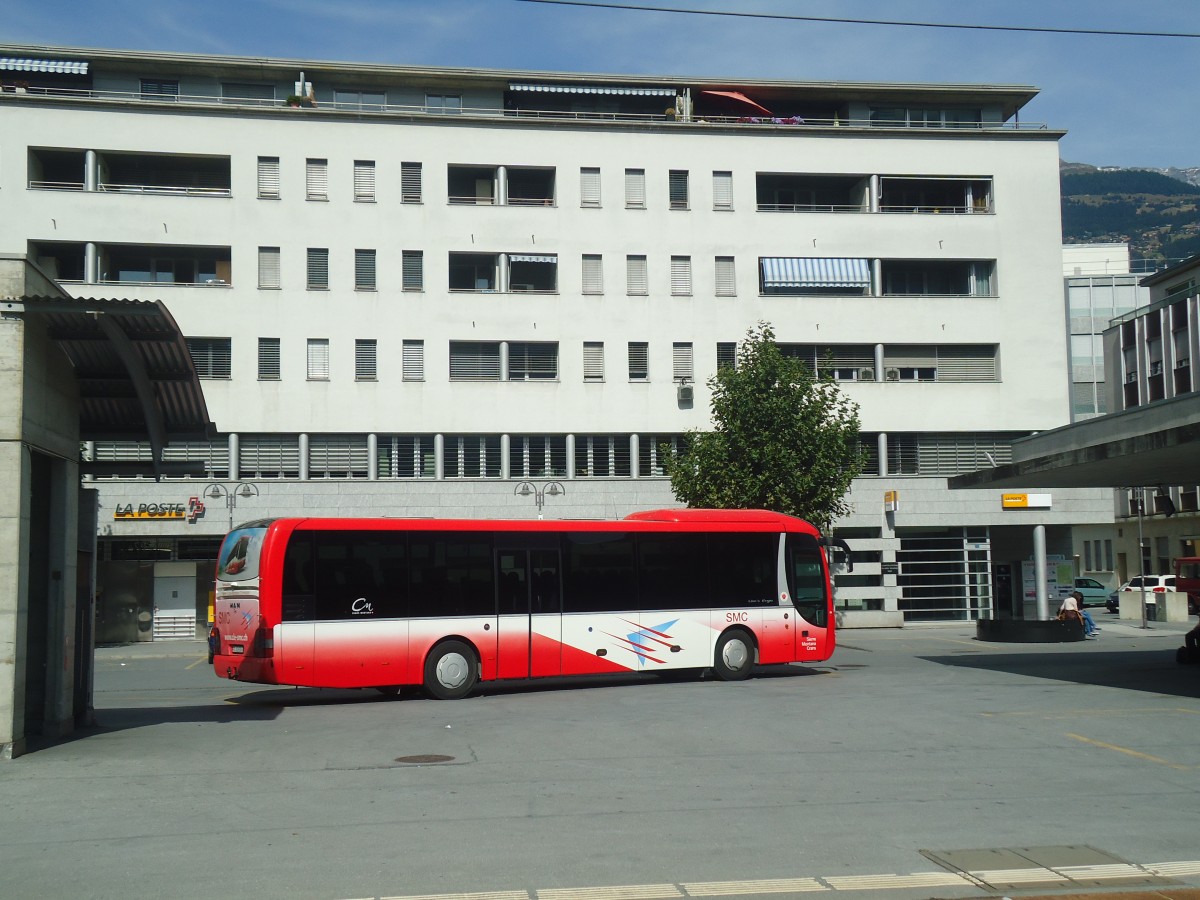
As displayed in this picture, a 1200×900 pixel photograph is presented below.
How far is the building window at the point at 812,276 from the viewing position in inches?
1686

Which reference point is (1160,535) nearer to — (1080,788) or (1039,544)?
(1039,544)

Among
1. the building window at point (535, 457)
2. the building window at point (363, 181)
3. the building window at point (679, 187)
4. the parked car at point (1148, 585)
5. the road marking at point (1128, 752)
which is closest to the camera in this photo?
the road marking at point (1128, 752)

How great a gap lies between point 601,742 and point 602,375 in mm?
27843

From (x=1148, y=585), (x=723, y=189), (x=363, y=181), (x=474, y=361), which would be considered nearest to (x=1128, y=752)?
(x=474, y=361)

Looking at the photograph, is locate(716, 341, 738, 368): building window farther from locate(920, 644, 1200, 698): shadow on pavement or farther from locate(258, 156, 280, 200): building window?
locate(920, 644, 1200, 698): shadow on pavement

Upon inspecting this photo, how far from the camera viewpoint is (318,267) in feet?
133

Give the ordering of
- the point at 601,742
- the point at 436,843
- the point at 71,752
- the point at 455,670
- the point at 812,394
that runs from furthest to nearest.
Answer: the point at 812,394
the point at 455,670
the point at 601,742
the point at 71,752
the point at 436,843

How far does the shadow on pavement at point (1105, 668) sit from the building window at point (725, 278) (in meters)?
17.9

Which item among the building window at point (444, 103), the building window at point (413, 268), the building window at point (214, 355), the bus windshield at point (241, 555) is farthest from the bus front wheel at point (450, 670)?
the building window at point (444, 103)

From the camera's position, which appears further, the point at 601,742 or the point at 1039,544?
the point at 1039,544

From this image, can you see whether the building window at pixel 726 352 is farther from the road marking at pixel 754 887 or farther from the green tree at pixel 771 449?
the road marking at pixel 754 887

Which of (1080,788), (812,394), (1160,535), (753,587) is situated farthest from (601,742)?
(1160,535)

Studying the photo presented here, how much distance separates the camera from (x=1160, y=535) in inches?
2901

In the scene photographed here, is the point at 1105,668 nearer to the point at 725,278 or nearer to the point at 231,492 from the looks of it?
the point at 725,278
